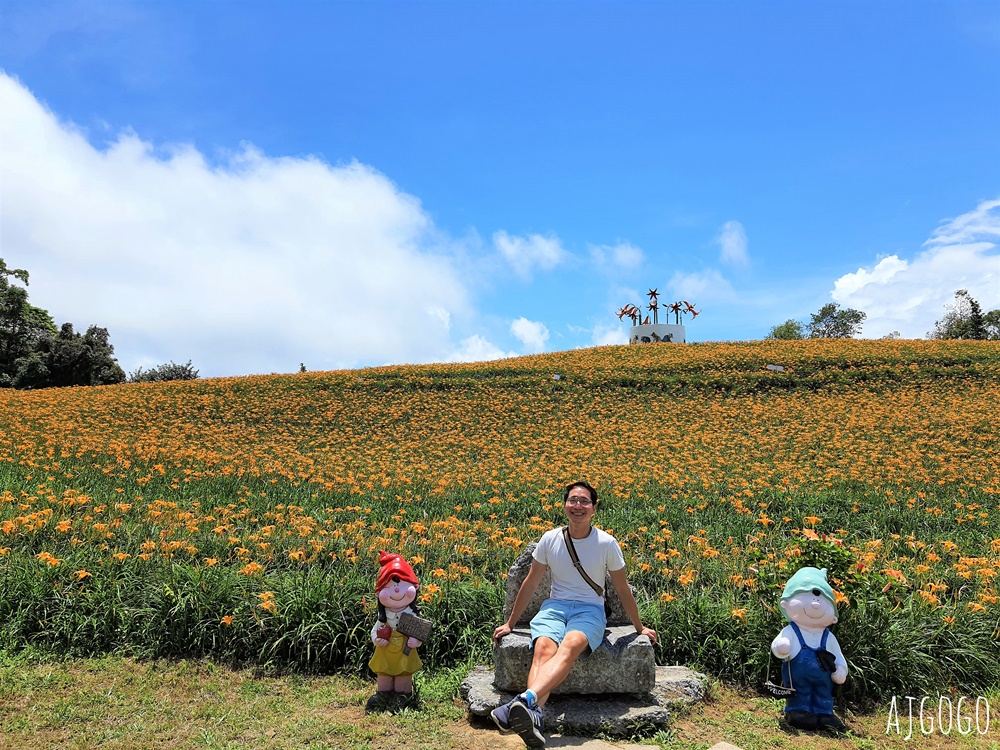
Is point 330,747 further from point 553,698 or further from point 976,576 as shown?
point 976,576

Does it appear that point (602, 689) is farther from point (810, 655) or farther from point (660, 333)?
point (660, 333)

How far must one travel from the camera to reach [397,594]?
4.21 m

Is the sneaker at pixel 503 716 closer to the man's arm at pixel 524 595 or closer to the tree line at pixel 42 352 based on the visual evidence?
the man's arm at pixel 524 595

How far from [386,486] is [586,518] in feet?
18.2

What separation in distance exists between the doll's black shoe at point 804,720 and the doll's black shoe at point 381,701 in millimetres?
2609

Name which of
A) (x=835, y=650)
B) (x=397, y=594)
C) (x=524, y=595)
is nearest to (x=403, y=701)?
(x=397, y=594)

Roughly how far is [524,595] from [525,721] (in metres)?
0.90

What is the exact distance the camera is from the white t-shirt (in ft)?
13.5

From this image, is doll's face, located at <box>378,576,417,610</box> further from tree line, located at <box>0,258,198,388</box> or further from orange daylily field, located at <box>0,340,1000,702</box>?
tree line, located at <box>0,258,198,388</box>

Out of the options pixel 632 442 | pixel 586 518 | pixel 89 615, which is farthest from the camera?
pixel 632 442

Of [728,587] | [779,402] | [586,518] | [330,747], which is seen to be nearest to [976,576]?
[728,587]

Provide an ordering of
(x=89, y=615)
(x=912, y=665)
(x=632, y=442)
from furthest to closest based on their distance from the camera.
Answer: (x=632, y=442), (x=89, y=615), (x=912, y=665)

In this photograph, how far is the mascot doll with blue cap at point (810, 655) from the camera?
3.86m

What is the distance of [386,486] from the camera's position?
9.13m
